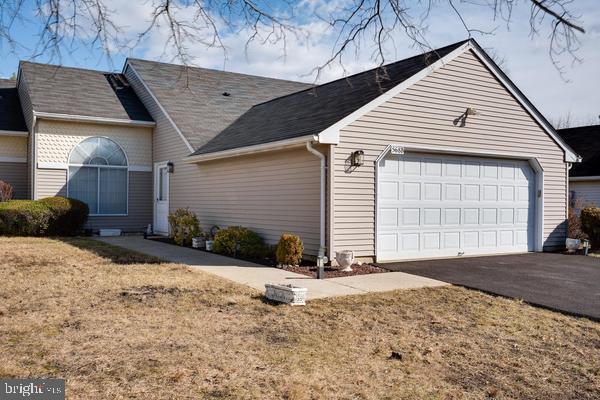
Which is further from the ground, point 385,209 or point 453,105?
point 453,105

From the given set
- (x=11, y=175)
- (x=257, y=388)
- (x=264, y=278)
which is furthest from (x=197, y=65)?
(x=11, y=175)

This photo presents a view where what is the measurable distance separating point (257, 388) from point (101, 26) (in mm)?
3361

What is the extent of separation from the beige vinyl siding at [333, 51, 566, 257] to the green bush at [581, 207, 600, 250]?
58cm

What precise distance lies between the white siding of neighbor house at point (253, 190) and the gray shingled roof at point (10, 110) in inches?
208

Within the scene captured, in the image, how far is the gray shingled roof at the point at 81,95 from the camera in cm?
1800

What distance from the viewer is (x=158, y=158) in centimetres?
1912

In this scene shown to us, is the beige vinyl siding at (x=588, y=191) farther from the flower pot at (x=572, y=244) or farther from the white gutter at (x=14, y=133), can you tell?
the white gutter at (x=14, y=133)

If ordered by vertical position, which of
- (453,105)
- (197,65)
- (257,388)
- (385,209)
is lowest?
(257,388)

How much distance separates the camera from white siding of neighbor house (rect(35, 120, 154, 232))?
17641mm

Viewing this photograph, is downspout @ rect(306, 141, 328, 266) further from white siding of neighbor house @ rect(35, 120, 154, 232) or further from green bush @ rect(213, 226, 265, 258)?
white siding of neighbor house @ rect(35, 120, 154, 232)

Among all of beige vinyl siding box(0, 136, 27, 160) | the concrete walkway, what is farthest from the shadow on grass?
beige vinyl siding box(0, 136, 27, 160)

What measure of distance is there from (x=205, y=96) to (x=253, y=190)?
291 inches

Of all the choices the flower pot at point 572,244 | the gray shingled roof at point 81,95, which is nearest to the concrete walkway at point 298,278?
the flower pot at point 572,244

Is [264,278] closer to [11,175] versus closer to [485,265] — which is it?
[485,265]
